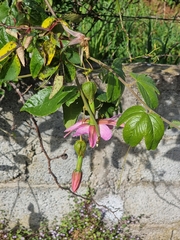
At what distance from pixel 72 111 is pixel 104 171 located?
2.57 ft

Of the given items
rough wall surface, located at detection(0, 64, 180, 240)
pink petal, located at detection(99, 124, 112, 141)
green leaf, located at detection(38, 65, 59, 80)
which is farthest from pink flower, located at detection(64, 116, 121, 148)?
rough wall surface, located at detection(0, 64, 180, 240)

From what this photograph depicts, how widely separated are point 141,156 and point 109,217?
1.10ft

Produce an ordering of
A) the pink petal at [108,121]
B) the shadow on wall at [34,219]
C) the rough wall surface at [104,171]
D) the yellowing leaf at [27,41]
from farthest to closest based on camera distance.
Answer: the shadow on wall at [34,219] → the rough wall surface at [104,171] → the pink petal at [108,121] → the yellowing leaf at [27,41]

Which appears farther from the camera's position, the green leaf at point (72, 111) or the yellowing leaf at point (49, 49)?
the green leaf at point (72, 111)

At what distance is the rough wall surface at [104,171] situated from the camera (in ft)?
4.58

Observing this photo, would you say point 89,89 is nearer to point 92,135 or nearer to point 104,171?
point 92,135

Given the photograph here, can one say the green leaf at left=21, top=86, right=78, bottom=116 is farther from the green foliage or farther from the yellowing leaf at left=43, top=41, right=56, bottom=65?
the green foliage

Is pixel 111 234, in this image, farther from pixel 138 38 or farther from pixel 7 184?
pixel 138 38

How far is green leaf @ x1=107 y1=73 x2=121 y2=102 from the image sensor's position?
2.35 feet

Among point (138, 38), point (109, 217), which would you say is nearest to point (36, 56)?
point (109, 217)

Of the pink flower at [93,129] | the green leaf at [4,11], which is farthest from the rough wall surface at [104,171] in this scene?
the pink flower at [93,129]

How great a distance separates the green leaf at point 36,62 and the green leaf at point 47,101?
0.19ft

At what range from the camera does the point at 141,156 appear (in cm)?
151

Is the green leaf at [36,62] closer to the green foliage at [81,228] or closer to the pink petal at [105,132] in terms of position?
the pink petal at [105,132]
